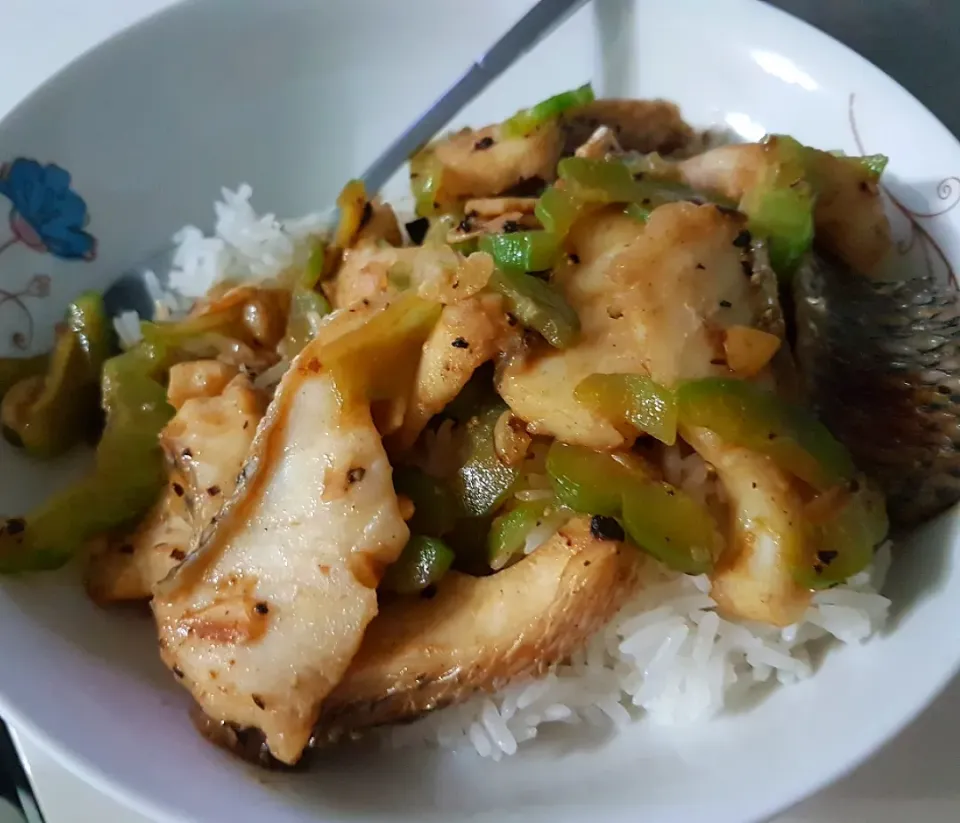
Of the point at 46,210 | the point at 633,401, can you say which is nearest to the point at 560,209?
the point at 633,401

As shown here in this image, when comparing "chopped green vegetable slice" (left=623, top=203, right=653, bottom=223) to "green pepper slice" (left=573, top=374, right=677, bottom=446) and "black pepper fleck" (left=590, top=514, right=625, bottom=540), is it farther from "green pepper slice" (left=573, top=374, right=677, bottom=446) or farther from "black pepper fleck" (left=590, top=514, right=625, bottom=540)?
"black pepper fleck" (left=590, top=514, right=625, bottom=540)

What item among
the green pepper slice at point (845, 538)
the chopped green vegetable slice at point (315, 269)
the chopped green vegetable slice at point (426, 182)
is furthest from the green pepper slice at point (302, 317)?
the green pepper slice at point (845, 538)

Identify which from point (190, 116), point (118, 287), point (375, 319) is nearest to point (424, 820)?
point (375, 319)

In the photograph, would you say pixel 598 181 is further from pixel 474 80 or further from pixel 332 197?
pixel 332 197

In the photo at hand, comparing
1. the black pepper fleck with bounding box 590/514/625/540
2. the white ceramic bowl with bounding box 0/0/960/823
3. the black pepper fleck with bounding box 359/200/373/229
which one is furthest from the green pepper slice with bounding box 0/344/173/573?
the black pepper fleck with bounding box 590/514/625/540

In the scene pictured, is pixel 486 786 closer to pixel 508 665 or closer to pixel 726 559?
pixel 508 665
